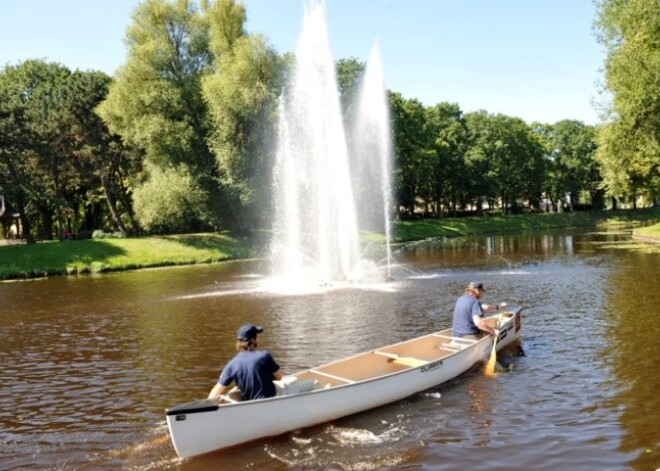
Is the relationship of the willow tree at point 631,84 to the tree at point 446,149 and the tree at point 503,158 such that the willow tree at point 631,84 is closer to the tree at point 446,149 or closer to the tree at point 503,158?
the tree at point 446,149

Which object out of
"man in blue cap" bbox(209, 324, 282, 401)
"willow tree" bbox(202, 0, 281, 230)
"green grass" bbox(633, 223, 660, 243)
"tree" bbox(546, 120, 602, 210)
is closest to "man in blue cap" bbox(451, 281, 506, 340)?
"man in blue cap" bbox(209, 324, 282, 401)

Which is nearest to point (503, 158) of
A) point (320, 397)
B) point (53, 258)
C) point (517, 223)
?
point (517, 223)

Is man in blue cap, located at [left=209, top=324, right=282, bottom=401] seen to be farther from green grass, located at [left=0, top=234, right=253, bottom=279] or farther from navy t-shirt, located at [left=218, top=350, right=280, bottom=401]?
green grass, located at [left=0, top=234, right=253, bottom=279]

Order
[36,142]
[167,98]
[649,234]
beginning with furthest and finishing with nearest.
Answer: [167,98] → [36,142] → [649,234]

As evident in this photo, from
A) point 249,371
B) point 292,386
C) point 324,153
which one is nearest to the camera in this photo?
point 249,371

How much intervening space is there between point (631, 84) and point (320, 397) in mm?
47199

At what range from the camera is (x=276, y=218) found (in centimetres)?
6500

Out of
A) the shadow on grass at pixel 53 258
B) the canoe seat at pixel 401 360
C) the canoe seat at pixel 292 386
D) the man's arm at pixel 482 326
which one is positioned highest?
the shadow on grass at pixel 53 258

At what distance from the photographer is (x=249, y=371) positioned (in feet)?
37.7

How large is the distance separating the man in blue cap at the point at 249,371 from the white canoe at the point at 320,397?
290mm

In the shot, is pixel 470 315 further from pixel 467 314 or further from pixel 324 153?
pixel 324 153

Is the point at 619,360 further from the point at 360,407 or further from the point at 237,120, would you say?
the point at 237,120

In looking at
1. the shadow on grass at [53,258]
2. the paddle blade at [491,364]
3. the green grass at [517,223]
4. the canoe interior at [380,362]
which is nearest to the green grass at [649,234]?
the green grass at [517,223]

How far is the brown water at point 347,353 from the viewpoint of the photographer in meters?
11.2
